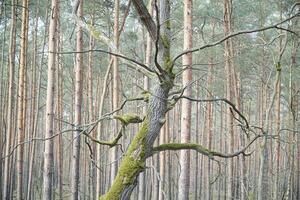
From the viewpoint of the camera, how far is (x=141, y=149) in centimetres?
305

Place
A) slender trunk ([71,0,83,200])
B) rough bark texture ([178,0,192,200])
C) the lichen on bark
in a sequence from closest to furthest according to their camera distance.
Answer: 1. the lichen on bark
2. rough bark texture ([178,0,192,200])
3. slender trunk ([71,0,83,200])

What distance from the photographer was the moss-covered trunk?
117 inches

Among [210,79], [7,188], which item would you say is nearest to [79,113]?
[7,188]

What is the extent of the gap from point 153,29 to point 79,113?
22.2 ft

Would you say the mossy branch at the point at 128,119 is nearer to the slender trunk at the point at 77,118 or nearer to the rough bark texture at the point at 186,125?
the rough bark texture at the point at 186,125

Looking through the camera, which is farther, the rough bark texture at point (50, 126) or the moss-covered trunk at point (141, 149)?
the rough bark texture at point (50, 126)

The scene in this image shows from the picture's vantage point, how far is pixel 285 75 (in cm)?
1594

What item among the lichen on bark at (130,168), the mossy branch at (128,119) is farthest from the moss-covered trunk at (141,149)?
the mossy branch at (128,119)

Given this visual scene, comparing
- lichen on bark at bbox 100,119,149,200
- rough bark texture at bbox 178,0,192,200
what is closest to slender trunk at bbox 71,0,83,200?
rough bark texture at bbox 178,0,192,200

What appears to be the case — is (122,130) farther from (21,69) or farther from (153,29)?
(21,69)

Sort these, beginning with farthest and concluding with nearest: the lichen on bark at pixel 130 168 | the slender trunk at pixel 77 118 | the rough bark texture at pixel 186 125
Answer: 1. the slender trunk at pixel 77 118
2. the rough bark texture at pixel 186 125
3. the lichen on bark at pixel 130 168

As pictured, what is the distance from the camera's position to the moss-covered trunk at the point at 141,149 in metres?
2.98

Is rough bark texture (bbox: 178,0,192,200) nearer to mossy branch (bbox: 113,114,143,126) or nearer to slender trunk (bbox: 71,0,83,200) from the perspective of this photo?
slender trunk (bbox: 71,0,83,200)

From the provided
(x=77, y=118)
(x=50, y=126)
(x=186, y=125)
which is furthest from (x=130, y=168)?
(x=77, y=118)
